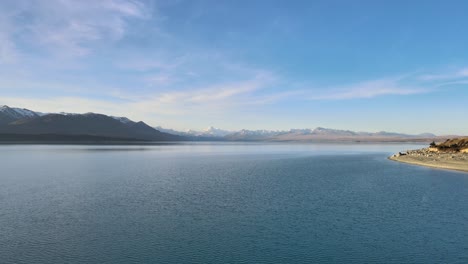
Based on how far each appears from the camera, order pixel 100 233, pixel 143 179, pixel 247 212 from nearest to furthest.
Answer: pixel 100 233 < pixel 247 212 < pixel 143 179

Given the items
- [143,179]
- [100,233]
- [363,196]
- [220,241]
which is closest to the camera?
[220,241]

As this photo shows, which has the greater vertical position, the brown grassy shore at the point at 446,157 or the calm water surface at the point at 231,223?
the brown grassy shore at the point at 446,157

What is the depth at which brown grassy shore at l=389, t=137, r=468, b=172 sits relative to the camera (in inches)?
1902

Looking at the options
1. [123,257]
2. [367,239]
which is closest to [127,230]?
[123,257]

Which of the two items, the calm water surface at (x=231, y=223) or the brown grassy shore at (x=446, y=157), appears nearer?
the calm water surface at (x=231, y=223)

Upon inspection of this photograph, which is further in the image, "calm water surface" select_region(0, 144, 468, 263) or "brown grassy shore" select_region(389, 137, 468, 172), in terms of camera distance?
A: "brown grassy shore" select_region(389, 137, 468, 172)

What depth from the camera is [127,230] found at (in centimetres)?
1639

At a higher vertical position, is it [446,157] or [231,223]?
[446,157]

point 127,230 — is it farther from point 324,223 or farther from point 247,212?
point 324,223

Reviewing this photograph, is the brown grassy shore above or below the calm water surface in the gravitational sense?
above

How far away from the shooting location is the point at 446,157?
58125mm

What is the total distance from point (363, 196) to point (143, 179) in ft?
68.4

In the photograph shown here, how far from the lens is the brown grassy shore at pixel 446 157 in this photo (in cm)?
4832

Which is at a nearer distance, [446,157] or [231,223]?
[231,223]
